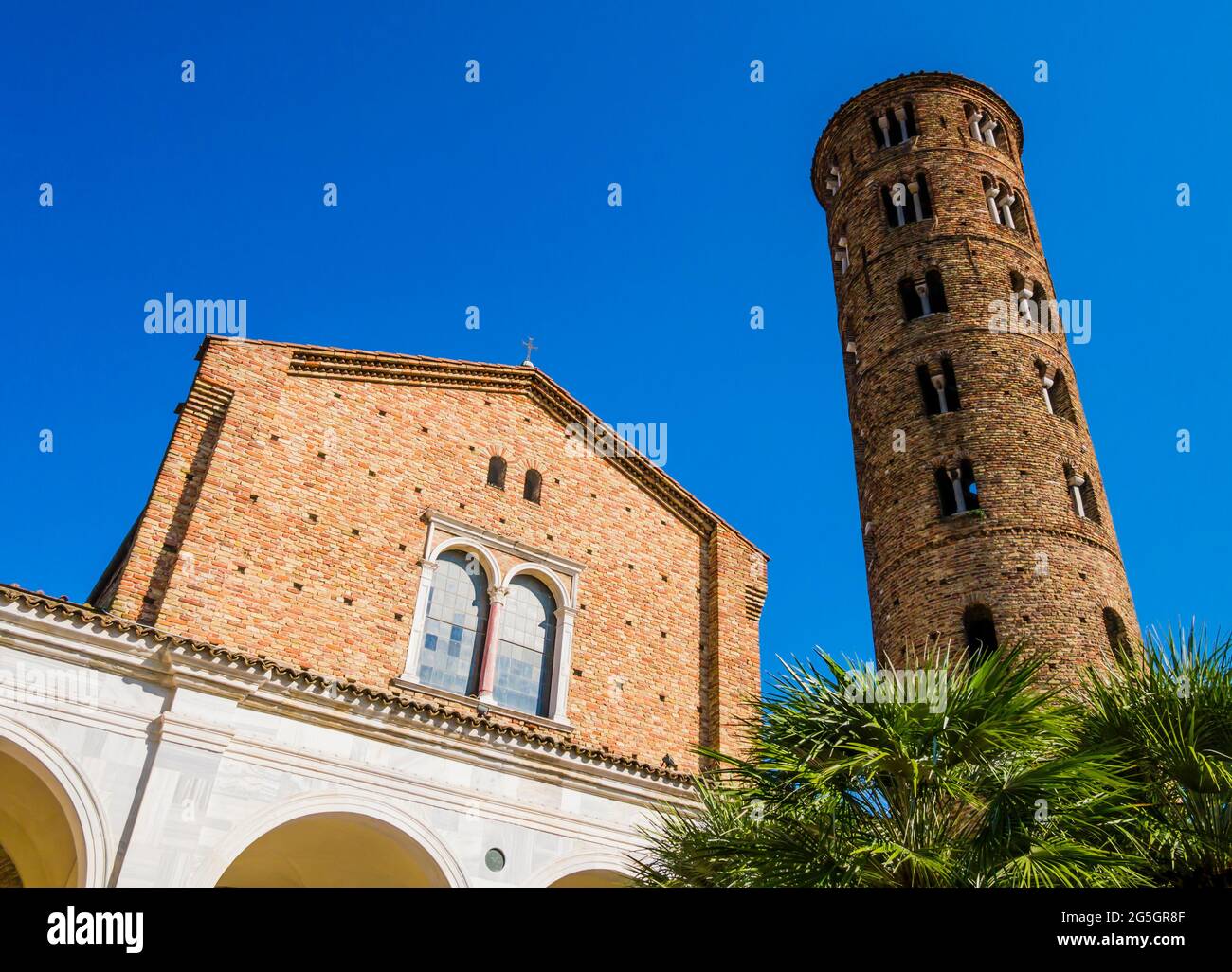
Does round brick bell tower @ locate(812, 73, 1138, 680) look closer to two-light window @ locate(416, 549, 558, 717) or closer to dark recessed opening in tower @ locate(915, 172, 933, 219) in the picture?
dark recessed opening in tower @ locate(915, 172, 933, 219)

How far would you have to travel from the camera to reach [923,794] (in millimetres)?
7809

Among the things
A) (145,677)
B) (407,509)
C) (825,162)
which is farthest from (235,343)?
(825,162)

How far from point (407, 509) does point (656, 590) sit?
14.7 ft

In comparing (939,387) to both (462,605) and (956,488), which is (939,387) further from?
(462,605)

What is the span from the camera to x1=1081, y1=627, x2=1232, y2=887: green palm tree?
702cm

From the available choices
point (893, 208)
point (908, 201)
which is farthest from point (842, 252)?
point (908, 201)

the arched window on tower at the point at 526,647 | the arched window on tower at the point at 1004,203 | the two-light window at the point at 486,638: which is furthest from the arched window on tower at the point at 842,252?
the two-light window at the point at 486,638

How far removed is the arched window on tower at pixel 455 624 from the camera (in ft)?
44.7

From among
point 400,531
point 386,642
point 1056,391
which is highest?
point 1056,391

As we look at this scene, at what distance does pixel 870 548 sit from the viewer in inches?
865

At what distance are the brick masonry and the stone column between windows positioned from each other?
3.69ft

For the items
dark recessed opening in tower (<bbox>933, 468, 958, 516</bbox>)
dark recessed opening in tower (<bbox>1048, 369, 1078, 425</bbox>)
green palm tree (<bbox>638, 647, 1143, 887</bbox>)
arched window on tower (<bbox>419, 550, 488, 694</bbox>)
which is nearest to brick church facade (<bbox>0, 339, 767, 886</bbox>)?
arched window on tower (<bbox>419, 550, 488, 694</bbox>)

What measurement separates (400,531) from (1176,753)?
32.7 feet
